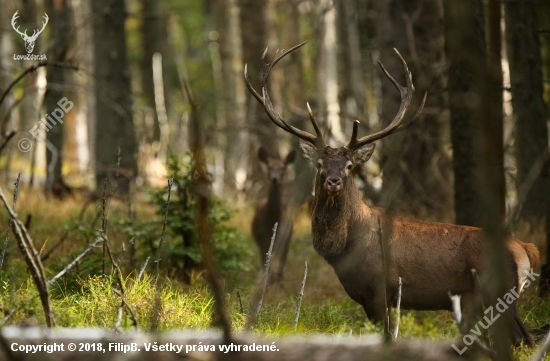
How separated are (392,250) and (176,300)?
1.98 m

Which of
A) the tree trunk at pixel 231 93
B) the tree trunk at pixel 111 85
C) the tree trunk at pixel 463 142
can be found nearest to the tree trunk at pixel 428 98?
the tree trunk at pixel 463 142

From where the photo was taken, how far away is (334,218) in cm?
713

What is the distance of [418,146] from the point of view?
12.3 m

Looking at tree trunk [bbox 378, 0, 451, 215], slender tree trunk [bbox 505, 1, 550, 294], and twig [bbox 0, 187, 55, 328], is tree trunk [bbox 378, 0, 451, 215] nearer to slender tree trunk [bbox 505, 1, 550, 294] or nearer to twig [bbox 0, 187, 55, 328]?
slender tree trunk [bbox 505, 1, 550, 294]

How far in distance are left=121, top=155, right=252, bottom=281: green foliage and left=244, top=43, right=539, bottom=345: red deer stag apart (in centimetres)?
171

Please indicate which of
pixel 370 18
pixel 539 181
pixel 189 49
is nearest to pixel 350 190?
pixel 539 181

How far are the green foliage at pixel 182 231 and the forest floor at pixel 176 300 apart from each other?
237 mm

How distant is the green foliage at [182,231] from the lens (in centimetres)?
841

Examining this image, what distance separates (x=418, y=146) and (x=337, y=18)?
986cm

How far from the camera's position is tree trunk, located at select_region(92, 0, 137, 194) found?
1312cm

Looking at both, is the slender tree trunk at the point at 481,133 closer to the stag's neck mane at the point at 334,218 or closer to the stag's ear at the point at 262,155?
the stag's neck mane at the point at 334,218

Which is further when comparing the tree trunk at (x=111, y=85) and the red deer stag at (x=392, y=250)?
the tree trunk at (x=111, y=85)

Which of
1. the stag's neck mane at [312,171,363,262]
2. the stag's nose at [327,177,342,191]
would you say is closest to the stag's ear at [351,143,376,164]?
the stag's neck mane at [312,171,363,262]

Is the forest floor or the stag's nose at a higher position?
the stag's nose
